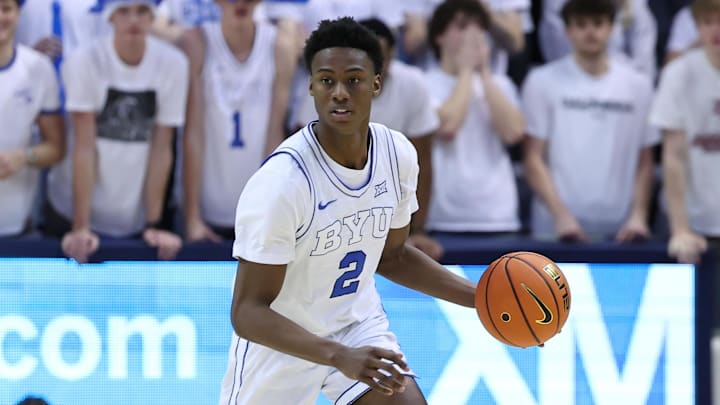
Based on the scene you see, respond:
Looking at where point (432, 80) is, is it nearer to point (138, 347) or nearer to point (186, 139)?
point (186, 139)

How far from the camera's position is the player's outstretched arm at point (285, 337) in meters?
3.18

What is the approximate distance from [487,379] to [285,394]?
6.60ft

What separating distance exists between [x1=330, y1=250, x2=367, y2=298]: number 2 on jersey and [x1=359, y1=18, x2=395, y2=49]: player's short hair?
6.58ft

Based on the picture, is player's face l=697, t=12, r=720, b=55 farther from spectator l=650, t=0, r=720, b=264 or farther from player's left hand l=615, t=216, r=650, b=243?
player's left hand l=615, t=216, r=650, b=243

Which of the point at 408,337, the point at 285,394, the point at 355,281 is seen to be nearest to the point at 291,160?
the point at 355,281

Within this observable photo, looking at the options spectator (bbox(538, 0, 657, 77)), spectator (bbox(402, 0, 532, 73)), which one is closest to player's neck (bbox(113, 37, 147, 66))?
spectator (bbox(402, 0, 532, 73))

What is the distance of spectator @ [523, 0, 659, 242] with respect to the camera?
615 centimetres

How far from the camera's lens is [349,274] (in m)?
3.88

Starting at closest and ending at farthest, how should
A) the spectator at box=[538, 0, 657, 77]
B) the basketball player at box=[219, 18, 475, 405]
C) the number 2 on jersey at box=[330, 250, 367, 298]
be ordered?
the basketball player at box=[219, 18, 475, 405] < the number 2 on jersey at box=[330, 250, 367, 298] < the spectator at box=[538, 0, 657, 77]

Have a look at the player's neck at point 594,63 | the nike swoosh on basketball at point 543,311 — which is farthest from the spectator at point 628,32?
the nike swoosh on basketball at point 543,311

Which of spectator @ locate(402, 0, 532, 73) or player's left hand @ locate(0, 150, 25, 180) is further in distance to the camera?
spectator @ locate(402, 0, 532, 73)

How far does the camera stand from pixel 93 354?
18.4 ft

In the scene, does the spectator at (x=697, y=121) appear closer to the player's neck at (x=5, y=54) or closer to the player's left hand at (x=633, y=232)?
the player's left hand at (x=633, y=232)

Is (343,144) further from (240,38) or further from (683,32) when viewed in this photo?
(683,32)
